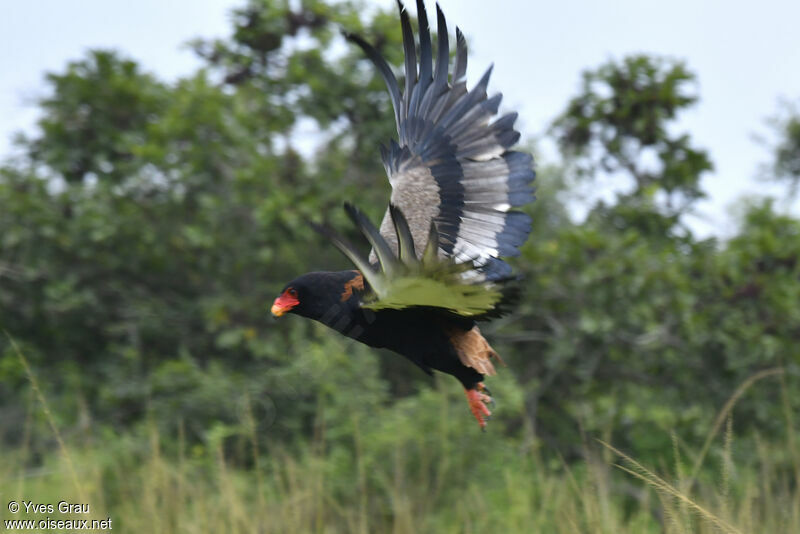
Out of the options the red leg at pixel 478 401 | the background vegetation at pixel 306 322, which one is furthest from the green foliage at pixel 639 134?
the red leg at pixel 478 401

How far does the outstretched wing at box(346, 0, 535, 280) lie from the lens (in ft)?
10.4

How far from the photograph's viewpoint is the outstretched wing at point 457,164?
3182 mm

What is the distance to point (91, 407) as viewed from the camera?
6.96 meters

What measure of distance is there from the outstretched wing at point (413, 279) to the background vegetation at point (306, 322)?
2856 mm

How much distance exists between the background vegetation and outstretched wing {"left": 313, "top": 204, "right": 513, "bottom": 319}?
2.86 metres

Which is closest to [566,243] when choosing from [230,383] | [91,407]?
[230,383]

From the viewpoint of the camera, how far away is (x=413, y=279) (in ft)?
7.63

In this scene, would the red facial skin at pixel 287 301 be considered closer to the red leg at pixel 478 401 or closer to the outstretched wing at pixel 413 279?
Answer: the outstretched wing at pixel 413 279

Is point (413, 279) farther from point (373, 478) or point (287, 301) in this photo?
point (373, 478)

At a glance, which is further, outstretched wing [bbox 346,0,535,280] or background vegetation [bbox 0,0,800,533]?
background vegetation [bbox 0,0,800,533]

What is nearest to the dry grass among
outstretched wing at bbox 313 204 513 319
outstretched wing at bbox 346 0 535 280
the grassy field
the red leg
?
the grassy field

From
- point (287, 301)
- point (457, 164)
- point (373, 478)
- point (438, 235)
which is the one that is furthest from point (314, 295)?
point (373, 478)

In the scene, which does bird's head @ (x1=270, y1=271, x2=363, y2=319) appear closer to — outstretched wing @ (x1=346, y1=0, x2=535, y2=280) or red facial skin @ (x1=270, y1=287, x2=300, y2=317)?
red facial skin @ (x1=270, y1=287, x2=300, y2=317)

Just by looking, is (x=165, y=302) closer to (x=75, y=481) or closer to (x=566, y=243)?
(x=566, y=243)
